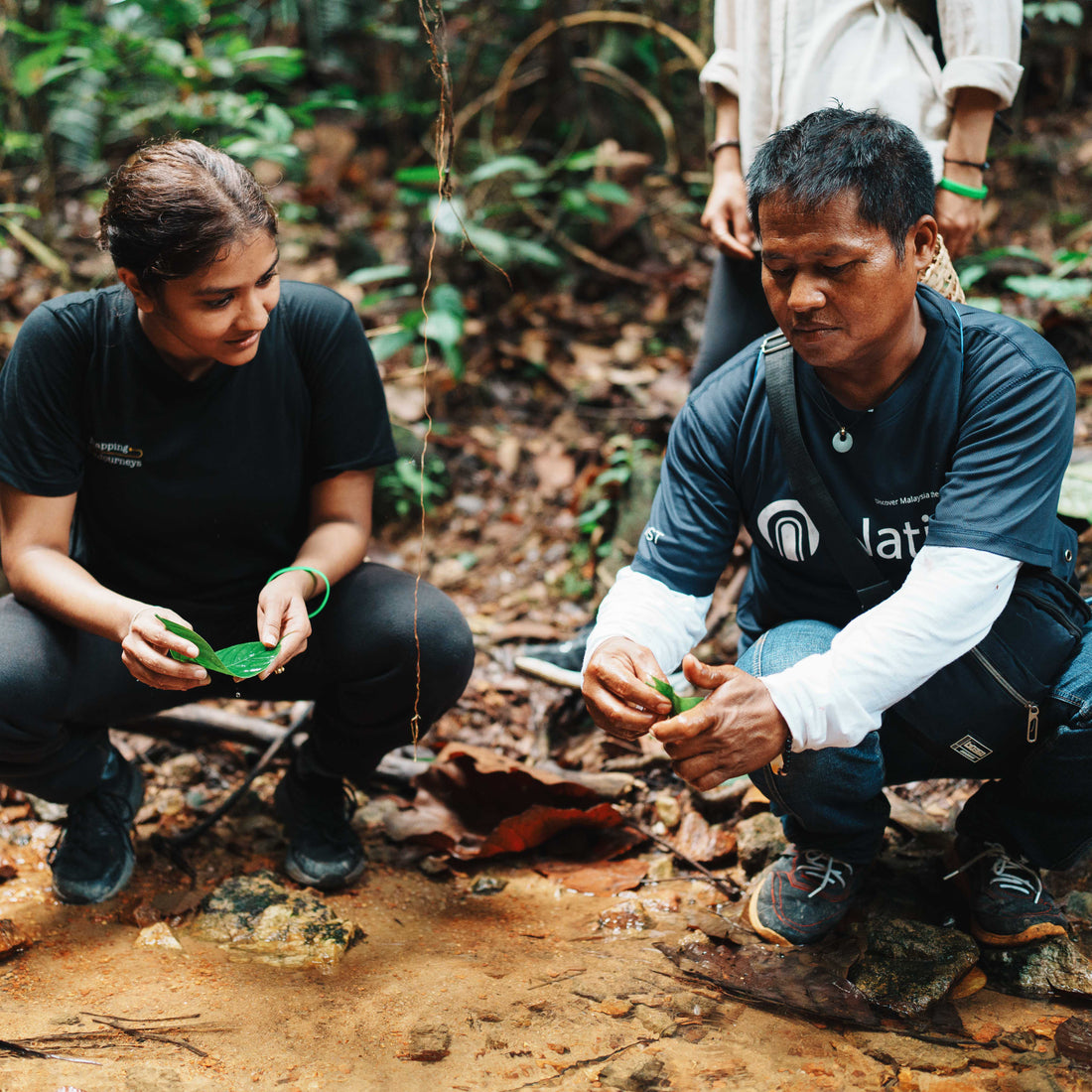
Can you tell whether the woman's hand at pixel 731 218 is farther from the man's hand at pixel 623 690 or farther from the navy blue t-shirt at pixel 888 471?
the man's hand at pixel 623 690

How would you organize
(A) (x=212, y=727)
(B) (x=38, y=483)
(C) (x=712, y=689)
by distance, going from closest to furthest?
(C) (x=712, y=689) → (B) (x=38, y=483) → (A) (x=212, y=727)

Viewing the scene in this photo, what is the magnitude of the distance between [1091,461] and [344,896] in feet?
8.38

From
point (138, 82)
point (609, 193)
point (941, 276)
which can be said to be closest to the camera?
point (941, 276)

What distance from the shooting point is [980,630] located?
1810 millimetres

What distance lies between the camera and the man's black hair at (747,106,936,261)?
69.9 inches

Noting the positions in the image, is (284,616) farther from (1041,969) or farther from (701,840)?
(1041,969)

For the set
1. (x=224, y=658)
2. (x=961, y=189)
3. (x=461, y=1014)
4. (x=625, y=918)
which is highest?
(x=961, y=189)

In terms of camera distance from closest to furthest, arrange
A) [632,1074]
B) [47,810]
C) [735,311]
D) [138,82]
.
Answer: [632,1074] < [735,311] < [47,810] < [138,82]

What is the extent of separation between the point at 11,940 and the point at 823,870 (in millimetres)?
1704

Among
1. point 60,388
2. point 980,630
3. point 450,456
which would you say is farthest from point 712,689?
point 450,456

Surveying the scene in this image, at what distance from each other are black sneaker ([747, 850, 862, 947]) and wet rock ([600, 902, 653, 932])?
0.26 meters

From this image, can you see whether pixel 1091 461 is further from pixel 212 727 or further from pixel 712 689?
pixel 212 727

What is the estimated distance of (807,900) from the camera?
2.13m

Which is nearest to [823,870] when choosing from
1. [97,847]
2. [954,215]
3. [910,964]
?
[910,964]
